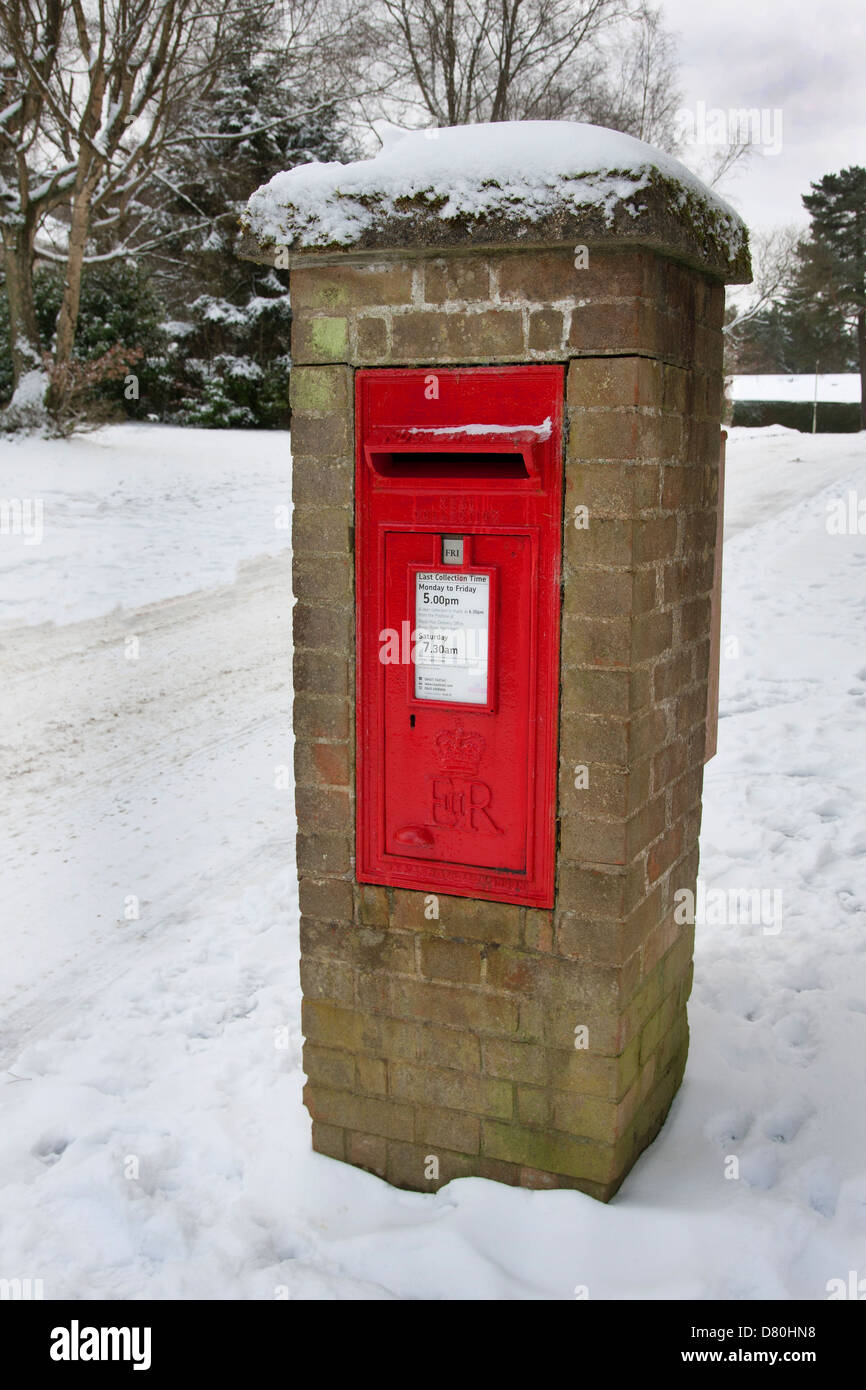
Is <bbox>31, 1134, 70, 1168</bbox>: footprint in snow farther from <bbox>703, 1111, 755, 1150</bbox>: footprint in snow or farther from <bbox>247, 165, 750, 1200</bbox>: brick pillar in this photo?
<bbox>703, 1111, 755, 1150</bbox>: footprint in snow

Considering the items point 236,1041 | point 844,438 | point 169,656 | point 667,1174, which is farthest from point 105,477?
point 844,438

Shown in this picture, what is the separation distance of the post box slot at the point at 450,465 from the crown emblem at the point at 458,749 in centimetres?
59

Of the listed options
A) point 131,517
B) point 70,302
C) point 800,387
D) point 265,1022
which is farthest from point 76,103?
point 800,387

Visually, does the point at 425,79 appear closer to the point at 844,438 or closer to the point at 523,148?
the point at 844,438

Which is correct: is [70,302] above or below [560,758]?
above

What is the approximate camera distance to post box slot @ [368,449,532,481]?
2.53m

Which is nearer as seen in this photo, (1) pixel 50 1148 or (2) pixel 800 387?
(1) pixel 50 1148

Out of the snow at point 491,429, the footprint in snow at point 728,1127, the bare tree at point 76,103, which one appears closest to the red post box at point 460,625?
the snow at point 491,429

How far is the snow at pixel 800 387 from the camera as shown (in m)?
41.9

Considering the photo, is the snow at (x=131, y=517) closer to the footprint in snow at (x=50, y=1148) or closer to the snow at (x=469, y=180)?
the footprint in snow at (x=50, y=1148)

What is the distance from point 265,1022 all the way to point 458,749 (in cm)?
149

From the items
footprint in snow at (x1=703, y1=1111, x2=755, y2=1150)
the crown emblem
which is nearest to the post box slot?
the crown emblem

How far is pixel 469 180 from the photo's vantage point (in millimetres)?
2428

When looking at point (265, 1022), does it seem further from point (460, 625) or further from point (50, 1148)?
point (460, 625)
